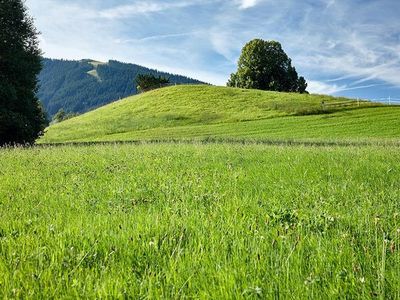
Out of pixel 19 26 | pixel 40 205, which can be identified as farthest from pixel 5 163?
pixel 19 26

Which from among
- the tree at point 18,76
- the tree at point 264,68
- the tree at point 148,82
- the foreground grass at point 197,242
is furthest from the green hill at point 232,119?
the tree at point 148,82

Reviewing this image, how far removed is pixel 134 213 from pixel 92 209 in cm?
97

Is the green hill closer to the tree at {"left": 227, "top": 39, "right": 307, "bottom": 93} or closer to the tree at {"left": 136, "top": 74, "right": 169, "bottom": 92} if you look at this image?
the tree at {"left": 227, "top": 39, "right": 307, "bottom": 93}

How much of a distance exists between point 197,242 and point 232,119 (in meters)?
66.1

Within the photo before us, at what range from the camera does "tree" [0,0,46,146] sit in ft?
112

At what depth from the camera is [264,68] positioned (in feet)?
393

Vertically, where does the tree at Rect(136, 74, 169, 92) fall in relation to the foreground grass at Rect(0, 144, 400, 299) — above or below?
above

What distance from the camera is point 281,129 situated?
183 feet

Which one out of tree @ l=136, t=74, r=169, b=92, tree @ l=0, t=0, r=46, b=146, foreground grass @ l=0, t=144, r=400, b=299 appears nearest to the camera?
foreground grass @ l=0, t=144, r=400, b=299

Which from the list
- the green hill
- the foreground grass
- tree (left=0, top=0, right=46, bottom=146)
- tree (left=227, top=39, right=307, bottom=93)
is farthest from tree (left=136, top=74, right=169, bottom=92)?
the foreground grass

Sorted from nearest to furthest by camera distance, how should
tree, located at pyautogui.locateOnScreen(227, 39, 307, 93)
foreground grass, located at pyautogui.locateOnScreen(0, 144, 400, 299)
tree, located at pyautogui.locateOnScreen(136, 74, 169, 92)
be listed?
foreground grass, located at pyautogui.locateOnScreen(0, 144, 400, 299) < tree, located at pyautogui.locateOnScreen(227, 39, 307, 93) < tree, located at pyautogui.locateOnScreen(136, 74, 169, 92)

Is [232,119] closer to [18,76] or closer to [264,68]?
[18,76]

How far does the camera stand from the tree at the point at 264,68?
120m

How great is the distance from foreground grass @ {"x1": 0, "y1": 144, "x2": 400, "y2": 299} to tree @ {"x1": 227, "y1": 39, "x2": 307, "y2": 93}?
115m
